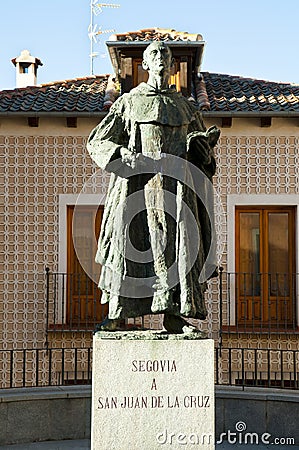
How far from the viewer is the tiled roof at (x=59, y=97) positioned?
41.4ft

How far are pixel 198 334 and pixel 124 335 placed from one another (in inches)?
19.9

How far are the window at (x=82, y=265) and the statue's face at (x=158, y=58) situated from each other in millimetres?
7023

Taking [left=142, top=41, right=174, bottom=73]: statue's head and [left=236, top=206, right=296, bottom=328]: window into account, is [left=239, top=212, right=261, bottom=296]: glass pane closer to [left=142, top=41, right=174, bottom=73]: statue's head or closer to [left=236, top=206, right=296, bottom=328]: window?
[left=236, top=206, right=296, bottom=328]: window

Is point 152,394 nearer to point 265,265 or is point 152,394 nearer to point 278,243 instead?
point 265,265

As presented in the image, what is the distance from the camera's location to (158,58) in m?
5.70

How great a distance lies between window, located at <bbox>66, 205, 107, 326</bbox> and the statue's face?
23.0 feet

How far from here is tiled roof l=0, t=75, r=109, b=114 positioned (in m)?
12.6

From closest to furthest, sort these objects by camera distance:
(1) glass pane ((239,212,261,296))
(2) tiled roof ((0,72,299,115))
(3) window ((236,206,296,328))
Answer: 1. (2) tiled roof ((0,72,299,115))
2. (3) window ((236,206,296,328))
3. (1) glass pane ((239,212,261,296))

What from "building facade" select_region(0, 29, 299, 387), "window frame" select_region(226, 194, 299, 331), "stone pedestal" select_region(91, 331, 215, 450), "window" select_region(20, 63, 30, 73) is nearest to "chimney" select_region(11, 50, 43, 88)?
"window" select_region(20, 63, 30, 73)

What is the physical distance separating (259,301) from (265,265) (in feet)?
2.00

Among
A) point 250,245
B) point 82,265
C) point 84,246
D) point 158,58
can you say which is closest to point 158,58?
point 158,58

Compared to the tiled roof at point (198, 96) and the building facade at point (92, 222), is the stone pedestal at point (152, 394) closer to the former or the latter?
the building facade at point (92, 222)

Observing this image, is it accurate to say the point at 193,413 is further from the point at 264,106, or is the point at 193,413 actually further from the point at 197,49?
the point at 197,49

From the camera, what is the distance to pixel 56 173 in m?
13.0
